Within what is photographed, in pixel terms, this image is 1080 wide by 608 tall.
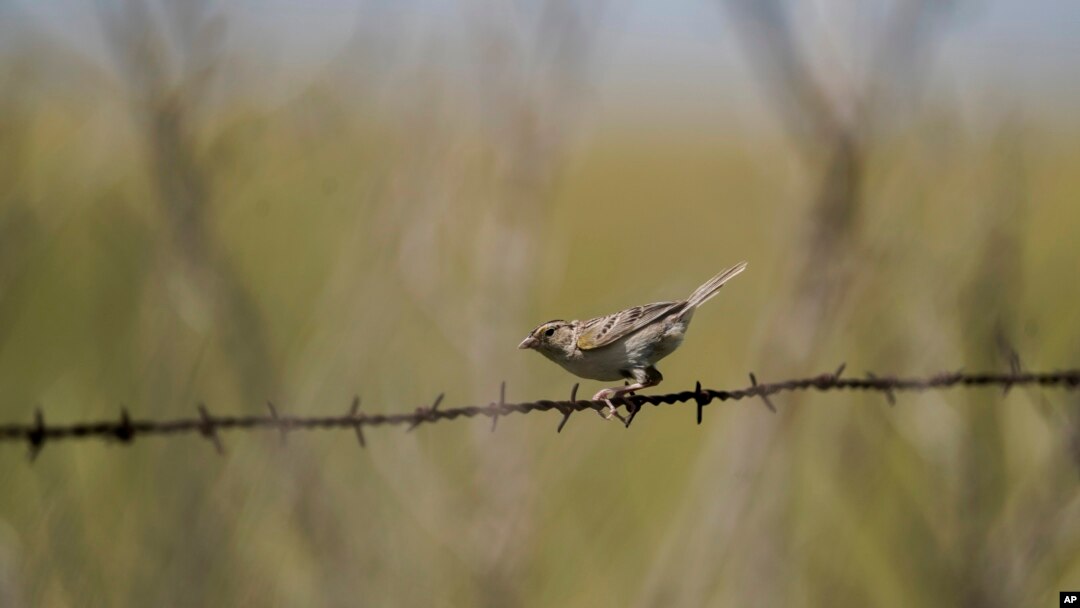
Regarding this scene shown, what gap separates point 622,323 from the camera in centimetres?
629

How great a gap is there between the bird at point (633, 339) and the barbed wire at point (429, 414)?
13.9 inches

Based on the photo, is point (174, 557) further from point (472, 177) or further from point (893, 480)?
point (893, 480)

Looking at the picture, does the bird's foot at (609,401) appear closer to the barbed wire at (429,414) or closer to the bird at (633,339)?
the barbed wire at (429,414)

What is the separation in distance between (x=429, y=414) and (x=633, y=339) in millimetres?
1779

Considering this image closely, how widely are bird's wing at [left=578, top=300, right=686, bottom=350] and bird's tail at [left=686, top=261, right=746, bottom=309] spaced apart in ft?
0.22

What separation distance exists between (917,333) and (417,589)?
13.6ft

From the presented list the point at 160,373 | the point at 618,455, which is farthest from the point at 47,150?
the point at 618,455

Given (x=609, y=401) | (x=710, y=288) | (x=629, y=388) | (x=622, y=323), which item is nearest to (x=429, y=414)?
(x=609, y=401)

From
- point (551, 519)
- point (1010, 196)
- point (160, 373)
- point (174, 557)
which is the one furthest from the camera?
point (551, 519)

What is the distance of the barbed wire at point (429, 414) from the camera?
407 centimetres

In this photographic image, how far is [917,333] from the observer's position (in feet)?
26.9

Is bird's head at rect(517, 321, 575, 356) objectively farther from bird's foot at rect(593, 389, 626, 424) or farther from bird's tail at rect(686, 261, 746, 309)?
bird's tail at rect(686, 261, 746, 309)

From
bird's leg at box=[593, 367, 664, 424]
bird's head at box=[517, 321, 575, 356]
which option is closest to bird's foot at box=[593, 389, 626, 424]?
bird's leg at box=[593, 367, 664, 424]

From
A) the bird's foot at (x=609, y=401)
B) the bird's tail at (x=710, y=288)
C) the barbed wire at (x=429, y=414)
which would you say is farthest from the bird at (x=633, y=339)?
the barbed wire at (x=429, y=414)
